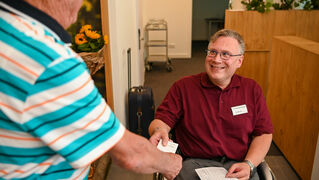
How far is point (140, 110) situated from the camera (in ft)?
11.7

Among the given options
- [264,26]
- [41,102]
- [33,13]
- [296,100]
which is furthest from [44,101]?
[264,26]

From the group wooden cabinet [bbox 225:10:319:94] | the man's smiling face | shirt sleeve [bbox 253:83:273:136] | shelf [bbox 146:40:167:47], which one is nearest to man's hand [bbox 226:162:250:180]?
shirt sleeve [bbox 253:83:273:136]

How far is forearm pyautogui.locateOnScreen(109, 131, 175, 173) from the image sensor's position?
0.86m

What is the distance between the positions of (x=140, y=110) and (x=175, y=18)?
190 inches

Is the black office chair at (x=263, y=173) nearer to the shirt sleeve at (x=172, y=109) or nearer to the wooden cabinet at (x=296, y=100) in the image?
the shirt sleeve at (x=172, y=109)

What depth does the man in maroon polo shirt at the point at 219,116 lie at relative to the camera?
6.22 ft

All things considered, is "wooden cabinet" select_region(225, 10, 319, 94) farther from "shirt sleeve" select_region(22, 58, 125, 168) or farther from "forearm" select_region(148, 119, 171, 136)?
"shirt sleeve" select_region(22, 58, 125, 168)

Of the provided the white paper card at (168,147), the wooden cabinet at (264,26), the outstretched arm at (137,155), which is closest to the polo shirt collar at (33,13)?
the outstretched arm at (137,155)

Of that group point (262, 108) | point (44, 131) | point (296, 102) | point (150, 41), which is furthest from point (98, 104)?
point (150, 41)

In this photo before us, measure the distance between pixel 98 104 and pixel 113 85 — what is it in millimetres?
2317

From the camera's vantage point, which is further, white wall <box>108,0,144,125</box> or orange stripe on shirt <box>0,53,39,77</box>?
white wall <box>108,0,144,125</box>

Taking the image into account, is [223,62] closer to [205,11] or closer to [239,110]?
[239,110]

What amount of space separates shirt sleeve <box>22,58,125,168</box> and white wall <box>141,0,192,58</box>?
708 cm

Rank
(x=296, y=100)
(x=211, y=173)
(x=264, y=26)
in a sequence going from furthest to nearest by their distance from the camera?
(x=264, y=26) → (x=296, y=100) → (x=211, y=173)
